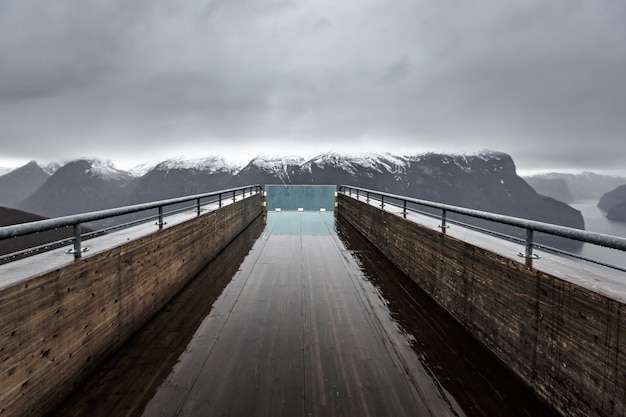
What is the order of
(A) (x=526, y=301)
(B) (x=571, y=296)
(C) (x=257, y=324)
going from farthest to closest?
(C) (x=257, y=324)
(A) (x=526, y=301)
(B) (x=571, y=296)

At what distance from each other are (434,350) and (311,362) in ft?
4.14

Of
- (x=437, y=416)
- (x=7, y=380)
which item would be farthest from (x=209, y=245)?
(x=437, y=416)

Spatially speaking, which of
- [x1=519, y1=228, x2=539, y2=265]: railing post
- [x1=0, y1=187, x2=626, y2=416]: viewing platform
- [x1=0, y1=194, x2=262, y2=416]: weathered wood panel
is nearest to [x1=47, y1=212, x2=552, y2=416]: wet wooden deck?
[x1=0, y1=187, x2=626, y2=416]: viewing platform

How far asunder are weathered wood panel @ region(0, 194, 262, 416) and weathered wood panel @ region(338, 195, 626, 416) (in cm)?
364

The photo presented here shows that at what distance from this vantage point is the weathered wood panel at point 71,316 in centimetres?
202

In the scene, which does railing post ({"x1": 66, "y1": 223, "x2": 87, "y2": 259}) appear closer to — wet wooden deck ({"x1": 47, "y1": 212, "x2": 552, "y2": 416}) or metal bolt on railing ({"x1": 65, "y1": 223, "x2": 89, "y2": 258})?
metal bolt on railing ({"x1": 65, "y1": 223, "x2": 89, "y2": 258})

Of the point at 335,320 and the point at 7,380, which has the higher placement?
the point at 7,380

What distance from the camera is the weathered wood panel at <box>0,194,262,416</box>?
6.62 feet

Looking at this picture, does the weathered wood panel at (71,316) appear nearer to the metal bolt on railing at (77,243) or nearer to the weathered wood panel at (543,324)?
the metal bolt on railing at (77,243)

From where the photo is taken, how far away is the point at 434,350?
3.22 metres

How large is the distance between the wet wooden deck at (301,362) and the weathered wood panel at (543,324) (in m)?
0.21

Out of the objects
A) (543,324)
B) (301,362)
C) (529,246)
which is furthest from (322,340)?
(529,246)

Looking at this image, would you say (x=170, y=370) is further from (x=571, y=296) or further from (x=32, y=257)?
(x=571, y=296)

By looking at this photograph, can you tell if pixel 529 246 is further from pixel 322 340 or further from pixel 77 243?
pixel 77 243
